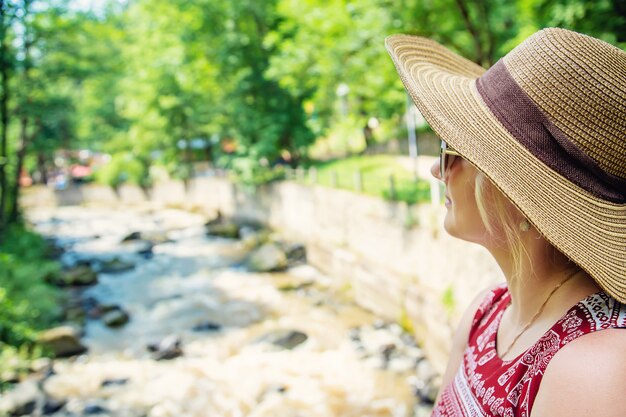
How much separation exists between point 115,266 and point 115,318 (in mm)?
5309

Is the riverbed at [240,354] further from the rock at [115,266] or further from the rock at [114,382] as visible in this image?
the rock at [115,266]

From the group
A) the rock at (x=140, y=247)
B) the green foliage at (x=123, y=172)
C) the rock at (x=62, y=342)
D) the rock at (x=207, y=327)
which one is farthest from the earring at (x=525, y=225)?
the green foliage at (x=123, y=172)

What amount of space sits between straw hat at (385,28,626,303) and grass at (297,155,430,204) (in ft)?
28.1

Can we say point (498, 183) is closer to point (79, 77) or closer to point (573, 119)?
point (573, 119)

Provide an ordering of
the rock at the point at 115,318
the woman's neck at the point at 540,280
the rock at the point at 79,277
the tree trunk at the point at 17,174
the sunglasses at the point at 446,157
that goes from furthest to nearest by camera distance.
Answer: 1. the tree trunk at the point at 17,174
2. the rock at the point at 79,277
3. the rock at the point at 115,318
4. the sunglasses at the point at 446,157
5. the woman's neck at the point at 540,280

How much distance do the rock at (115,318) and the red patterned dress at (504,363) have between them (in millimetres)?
11132

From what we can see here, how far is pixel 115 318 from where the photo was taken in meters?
11.3

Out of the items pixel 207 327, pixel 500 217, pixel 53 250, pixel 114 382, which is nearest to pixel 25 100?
pixel 53 250

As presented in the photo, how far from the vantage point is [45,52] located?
15281mm

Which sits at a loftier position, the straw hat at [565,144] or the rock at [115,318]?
the straw hat at [565,144]

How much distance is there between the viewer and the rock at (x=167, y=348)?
9.47 m

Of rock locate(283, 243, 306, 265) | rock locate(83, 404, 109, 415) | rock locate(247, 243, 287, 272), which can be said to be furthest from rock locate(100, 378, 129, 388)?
rock locate(283, 243, 306, 265)

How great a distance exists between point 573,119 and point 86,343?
1115 centimetres

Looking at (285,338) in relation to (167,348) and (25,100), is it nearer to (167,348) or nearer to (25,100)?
(167,348)
